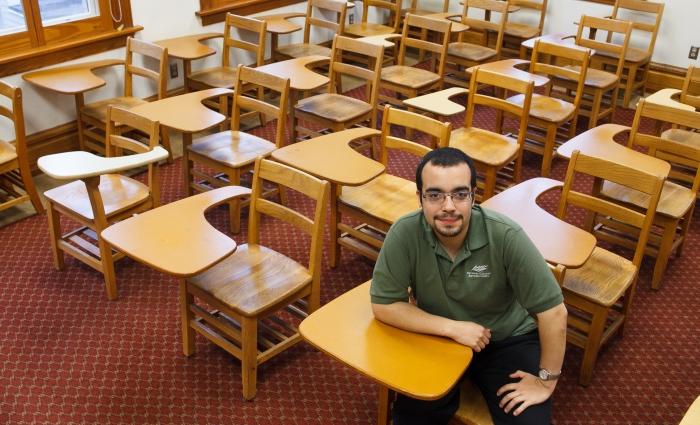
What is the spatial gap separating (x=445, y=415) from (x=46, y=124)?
351cm

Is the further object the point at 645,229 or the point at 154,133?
the point at 154,133

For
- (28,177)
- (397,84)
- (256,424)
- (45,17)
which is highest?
(45,17)

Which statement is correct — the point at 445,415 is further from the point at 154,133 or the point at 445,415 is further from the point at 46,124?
the point at 46,124

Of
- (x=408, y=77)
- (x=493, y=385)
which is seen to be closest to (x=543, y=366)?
(x=493, y=385)

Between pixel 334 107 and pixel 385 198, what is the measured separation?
1.29 m

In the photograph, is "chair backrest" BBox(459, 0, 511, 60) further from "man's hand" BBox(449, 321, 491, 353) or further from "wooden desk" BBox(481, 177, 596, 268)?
"man's hand" BBox(449, 321, 491, 353)

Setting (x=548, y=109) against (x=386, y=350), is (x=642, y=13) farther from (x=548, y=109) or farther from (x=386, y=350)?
(x=386, y=350)

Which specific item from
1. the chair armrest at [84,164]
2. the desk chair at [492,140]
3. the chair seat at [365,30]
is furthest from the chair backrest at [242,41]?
the chair armrest at [84,164]

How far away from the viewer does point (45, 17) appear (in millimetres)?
4332

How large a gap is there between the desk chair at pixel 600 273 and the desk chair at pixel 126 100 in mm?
2648

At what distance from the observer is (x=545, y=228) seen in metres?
2.55

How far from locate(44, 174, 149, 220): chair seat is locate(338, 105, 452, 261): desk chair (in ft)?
3.24

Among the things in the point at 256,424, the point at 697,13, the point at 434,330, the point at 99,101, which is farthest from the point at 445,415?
the point at 697,13

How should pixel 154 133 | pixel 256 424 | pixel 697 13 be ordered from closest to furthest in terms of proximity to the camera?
pixel 256 424
pixel 154 133
pixel 697 13
